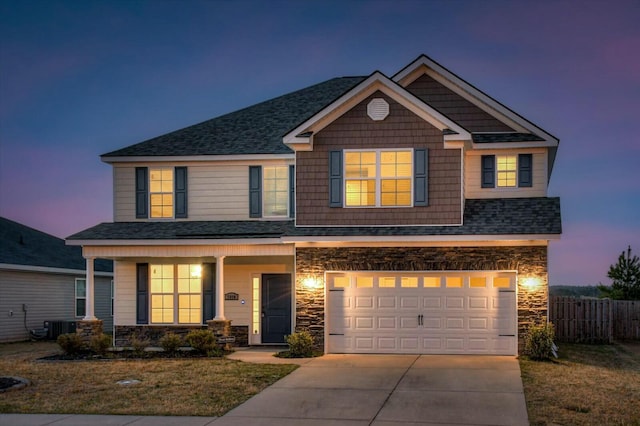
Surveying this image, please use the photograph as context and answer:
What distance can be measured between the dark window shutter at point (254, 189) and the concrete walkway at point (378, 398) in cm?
537

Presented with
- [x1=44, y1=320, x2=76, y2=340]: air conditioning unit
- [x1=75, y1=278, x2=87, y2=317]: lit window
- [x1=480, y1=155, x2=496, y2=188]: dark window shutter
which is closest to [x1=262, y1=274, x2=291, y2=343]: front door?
[x1=480, y1=155, x2=496, y2=188]: dark window shutter

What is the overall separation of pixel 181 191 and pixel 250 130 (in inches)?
119

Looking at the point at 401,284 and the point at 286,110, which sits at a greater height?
the point at 286,110

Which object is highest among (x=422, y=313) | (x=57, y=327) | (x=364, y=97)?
(x=364, y=97)

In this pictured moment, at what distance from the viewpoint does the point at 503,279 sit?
1808 centimetres

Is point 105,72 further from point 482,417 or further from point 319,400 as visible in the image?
point 482,417

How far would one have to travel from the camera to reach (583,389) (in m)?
13.3

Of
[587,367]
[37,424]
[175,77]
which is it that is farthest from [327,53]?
[37,424]

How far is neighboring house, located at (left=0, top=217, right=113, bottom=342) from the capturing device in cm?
2553

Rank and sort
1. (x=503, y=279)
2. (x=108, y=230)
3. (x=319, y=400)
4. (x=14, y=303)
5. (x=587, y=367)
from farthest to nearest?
(x=14, y=303), (x=108, y=230), (x=503, y=279), (x=587, y=367), (x=319, y=400)

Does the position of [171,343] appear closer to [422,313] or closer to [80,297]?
[422,313]

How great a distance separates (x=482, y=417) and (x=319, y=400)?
2957 mm

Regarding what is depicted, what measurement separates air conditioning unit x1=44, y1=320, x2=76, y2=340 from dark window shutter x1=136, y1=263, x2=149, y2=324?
706 centimetres

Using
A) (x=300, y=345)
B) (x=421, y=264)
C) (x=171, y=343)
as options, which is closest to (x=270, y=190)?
(x=300, y=345)
